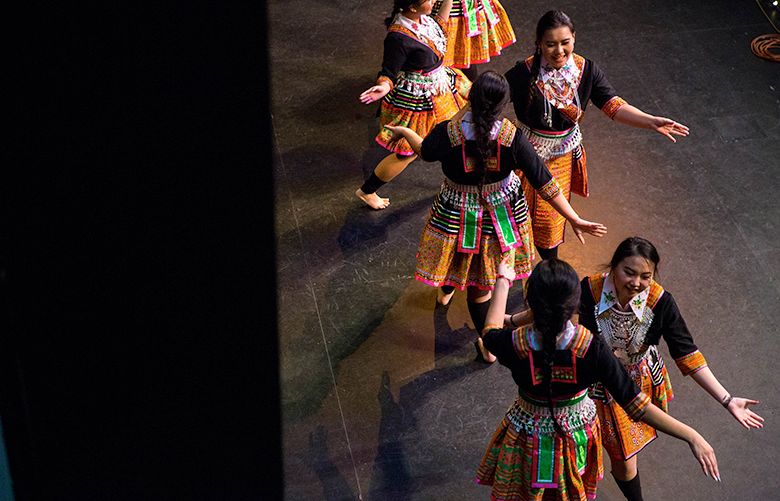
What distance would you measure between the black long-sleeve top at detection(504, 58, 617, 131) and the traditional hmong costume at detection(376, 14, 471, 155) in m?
0.45

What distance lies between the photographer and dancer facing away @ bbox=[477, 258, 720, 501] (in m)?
2.25

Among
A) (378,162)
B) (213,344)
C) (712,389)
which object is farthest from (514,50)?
(213,344)

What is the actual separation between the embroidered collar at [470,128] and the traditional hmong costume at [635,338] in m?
0.54

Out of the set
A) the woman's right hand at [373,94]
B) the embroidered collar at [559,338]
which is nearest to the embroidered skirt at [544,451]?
the embroidered collar at [559,338]

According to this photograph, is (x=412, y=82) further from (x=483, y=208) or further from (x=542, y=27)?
(x=483, y=208)

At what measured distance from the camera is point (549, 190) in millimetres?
2994

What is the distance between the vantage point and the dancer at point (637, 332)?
2525mm

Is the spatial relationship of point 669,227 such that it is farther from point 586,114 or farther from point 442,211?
point 442,211

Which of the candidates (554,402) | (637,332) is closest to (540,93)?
(637,332)

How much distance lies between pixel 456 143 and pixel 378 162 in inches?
56.3

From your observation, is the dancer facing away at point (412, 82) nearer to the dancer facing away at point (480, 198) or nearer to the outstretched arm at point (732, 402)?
the dancer facing away at point (480, 198)

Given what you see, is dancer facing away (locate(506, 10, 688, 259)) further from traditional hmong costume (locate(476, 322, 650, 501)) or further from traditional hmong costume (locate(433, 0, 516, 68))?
traditional hmong costume (locate(476, 322, 650, 501))

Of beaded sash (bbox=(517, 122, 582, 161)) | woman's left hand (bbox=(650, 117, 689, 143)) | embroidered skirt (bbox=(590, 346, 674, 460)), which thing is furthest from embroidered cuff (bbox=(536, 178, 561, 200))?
embroidered skirt (bbox=(590, 346, 674, 460))

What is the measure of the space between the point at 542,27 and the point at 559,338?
1330 millimetres
